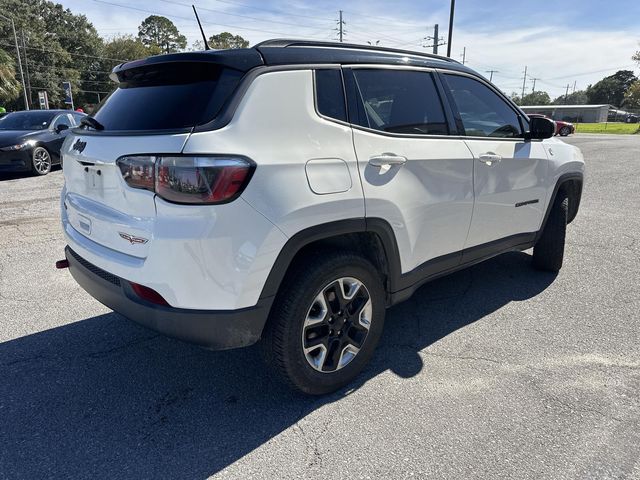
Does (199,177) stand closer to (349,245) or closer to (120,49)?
(349,245)

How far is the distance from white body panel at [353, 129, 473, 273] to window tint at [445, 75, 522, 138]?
0.35 metres

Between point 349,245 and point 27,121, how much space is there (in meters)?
10.8

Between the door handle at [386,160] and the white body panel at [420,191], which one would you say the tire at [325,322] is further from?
the door handle at [386,160]

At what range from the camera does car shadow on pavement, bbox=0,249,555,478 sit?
86.7 inches

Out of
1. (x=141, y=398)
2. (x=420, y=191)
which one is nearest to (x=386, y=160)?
(x=420, y=191)

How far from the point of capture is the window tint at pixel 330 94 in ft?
8.06

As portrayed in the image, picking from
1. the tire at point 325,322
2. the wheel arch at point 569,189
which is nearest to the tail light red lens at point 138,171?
the tire at point 325,322

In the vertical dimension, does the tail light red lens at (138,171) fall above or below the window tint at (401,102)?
below

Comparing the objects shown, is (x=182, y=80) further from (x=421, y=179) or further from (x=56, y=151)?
(x=56, y=151)

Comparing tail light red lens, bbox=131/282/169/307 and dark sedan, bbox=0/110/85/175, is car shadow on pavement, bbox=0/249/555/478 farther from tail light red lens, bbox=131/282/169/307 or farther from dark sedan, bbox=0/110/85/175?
dark sedan, bbox=0/110/85/175

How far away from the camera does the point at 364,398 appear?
267 centimetres

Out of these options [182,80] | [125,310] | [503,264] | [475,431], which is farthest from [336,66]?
[503,264]

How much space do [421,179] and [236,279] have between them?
4.45ft

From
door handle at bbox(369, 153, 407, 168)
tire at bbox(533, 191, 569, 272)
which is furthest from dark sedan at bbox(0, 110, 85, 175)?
tire at bbox(533, 191, 569, 272)
